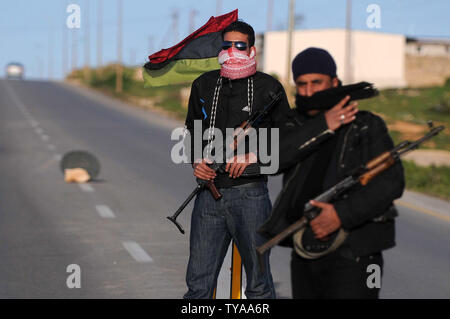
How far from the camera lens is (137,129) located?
3422 centimetres

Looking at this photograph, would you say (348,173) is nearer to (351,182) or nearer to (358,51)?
(351,182)

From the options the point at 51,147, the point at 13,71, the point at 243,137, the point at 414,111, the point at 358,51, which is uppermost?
the point at 243,137

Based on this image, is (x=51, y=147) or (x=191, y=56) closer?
(x=191, y=56)

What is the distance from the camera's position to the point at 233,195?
5.38 metres

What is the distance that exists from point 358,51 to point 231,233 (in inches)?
2946

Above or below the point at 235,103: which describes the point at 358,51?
below

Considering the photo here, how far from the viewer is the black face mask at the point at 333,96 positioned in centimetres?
431

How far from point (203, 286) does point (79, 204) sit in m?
9.83

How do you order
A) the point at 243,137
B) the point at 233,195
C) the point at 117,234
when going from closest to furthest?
the point at 243,137
the point at 233,195
the point at 117,234

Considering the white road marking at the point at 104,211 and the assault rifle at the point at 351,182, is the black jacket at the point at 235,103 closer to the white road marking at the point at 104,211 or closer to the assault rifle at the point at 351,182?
the assault rifle at the point at 351,182

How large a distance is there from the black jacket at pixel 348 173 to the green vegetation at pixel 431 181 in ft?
41.4

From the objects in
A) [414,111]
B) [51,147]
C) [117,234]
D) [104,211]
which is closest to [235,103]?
[117,234]

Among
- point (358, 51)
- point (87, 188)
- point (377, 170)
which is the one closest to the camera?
point (377, 170)

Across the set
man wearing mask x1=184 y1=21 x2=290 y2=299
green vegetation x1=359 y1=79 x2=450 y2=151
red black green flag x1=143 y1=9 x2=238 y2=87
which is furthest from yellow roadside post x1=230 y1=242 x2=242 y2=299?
green vegetation x1=359 y1=79 x2=450 y2=151
